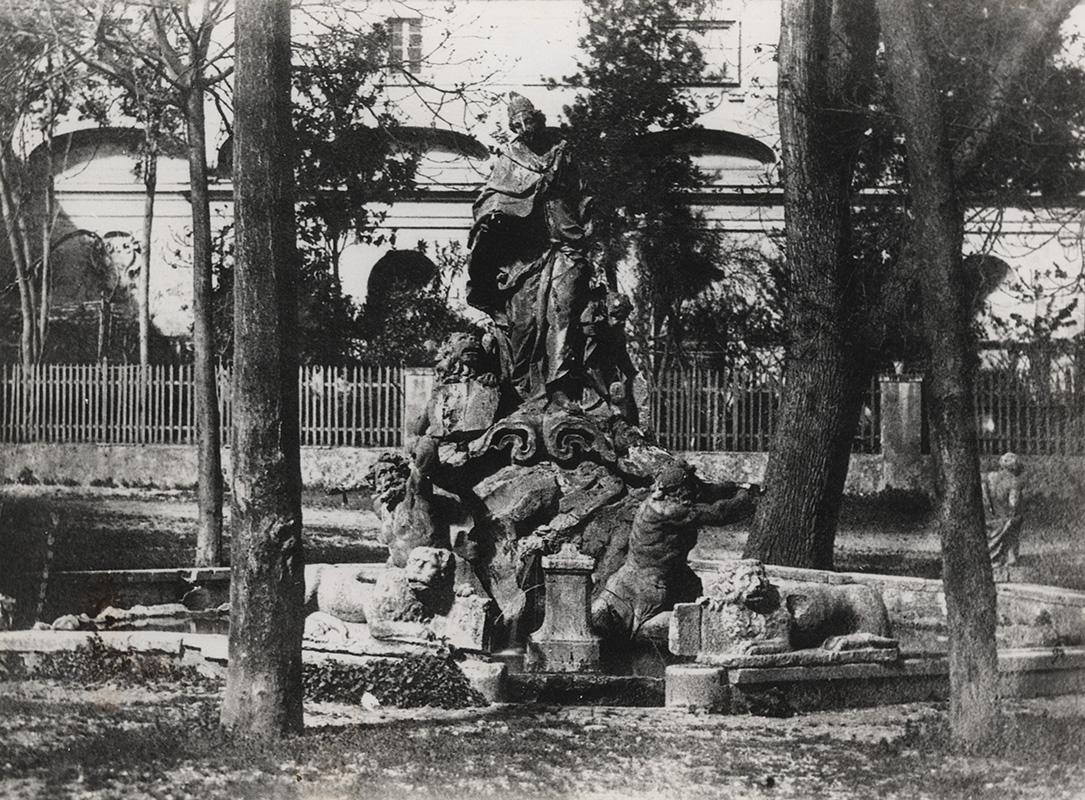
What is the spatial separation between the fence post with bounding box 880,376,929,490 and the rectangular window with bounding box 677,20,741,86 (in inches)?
218

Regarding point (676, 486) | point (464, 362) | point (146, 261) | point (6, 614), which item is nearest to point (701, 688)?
point (676, 486)

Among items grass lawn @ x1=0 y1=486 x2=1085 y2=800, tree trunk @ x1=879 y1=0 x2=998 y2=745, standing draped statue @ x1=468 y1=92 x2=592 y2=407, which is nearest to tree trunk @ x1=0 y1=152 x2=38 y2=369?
standing draped statue @ x1=468 y1=92 x2=592 y2=407

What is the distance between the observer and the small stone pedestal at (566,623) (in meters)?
9.04

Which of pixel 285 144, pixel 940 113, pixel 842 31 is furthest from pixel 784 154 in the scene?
pixel 285 144

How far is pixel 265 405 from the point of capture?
7.33 m

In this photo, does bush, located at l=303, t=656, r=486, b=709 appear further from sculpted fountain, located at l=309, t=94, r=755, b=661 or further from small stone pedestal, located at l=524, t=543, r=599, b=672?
small stone pedestal, located at l=524, t=543, r=599, b=672

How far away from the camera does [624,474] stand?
1041 centimetres

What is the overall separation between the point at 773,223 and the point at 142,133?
1058 cm

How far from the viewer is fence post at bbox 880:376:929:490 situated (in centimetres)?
2147

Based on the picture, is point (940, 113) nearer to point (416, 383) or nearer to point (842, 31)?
point (842, 31)

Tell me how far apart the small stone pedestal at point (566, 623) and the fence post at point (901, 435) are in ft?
43.4

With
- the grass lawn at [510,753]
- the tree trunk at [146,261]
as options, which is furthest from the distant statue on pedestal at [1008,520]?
the tree trunk at [146,261]

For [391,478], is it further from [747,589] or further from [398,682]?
[747,589]

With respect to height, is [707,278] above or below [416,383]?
above
